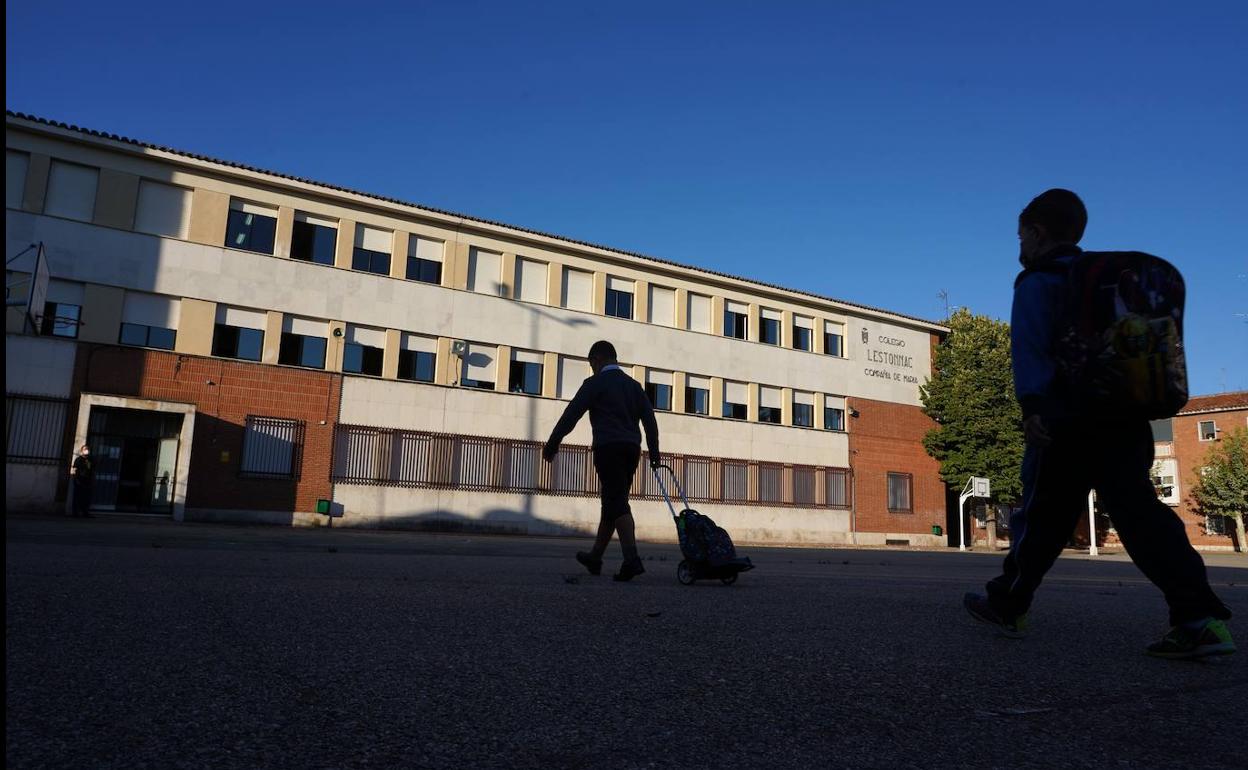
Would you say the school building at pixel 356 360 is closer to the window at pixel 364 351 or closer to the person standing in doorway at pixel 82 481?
the window at pixel 364 351

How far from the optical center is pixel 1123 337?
10.8 feet

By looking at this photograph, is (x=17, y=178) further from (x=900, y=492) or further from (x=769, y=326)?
(x=900, y=492)

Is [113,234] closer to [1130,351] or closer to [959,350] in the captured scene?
[1130,351]

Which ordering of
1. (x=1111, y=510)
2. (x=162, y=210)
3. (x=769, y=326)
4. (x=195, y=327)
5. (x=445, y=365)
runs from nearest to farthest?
(x=1111, y=510)
(x=195, y=327)
(x=162, y=210)
(x=445, y=365)
(x=769, y=326)

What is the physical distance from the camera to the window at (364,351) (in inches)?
1049

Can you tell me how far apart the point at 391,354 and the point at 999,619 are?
25089mm

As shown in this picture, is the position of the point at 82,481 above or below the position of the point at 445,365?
below

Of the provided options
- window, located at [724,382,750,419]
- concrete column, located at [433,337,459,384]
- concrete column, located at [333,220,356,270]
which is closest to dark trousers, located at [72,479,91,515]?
concrete column, located at [333,220,356,270]

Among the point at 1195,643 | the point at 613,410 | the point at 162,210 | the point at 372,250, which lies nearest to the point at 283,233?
the point at 372,250

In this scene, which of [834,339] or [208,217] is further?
[834,339]

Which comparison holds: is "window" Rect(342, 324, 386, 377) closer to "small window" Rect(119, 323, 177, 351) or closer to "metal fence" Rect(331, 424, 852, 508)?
"metal fence" Rect(331, 424, 852, 508)

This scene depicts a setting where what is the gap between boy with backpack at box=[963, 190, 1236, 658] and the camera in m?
3.28

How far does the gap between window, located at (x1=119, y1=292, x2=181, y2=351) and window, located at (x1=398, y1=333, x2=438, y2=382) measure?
6413 mm

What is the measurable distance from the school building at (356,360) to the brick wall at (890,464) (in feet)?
0.91
